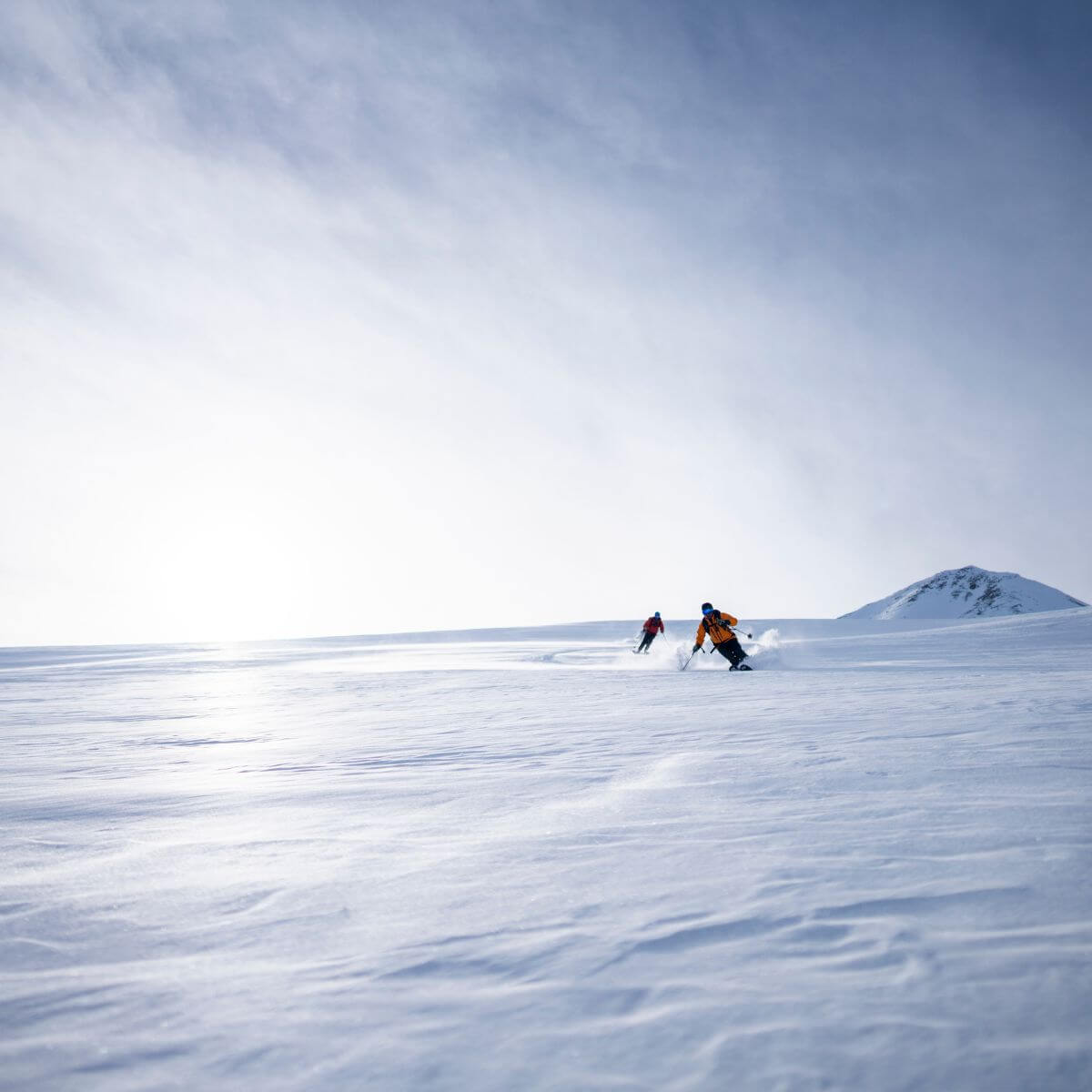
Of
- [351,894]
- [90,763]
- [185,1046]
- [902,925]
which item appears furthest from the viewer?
[90,763]

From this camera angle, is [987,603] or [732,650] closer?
[732,650]

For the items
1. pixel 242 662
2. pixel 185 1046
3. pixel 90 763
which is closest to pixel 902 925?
pixel 185 1046

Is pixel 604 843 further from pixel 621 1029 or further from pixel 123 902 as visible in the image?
Result: pixel 123 902

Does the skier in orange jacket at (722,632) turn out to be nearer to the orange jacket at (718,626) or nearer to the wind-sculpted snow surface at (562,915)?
the orange jacket at (718,626)

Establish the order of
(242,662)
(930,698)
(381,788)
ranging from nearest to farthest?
1. (381,788)
2. (930,698)
3. (242,662)

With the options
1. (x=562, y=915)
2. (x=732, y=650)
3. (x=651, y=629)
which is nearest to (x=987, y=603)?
(x=651, y=629)

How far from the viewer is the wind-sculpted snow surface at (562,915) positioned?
5.73 ft

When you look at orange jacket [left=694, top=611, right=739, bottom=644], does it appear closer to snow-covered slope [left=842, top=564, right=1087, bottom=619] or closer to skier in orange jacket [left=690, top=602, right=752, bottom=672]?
skier in orange jacket [left=690, top=602, right=752, bottom=672]

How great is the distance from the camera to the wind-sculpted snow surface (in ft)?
5.73

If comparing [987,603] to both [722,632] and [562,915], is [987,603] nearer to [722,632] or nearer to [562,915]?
[722,632]

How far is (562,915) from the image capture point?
2.48 metres

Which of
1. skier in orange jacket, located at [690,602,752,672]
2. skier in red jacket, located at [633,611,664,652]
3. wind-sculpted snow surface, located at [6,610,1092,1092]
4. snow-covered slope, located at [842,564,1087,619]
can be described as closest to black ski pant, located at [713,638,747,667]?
skier in orange jacket, located at [690,602,752,672]

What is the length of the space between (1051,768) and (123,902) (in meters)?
5.17

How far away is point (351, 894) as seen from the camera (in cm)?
274
